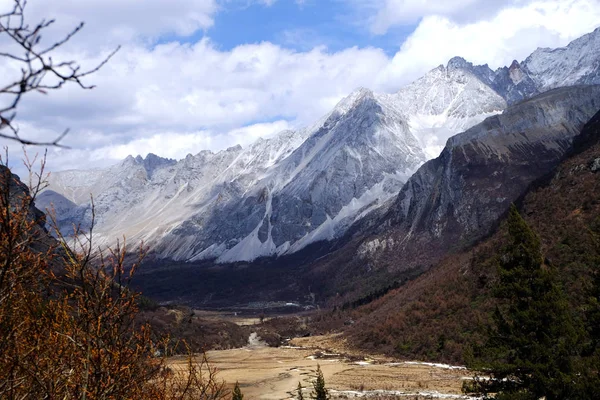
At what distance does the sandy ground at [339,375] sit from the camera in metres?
49.4

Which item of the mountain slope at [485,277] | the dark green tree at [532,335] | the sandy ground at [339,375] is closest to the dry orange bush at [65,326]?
the dark green tree at [532,335]

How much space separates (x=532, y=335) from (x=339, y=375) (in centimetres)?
4137

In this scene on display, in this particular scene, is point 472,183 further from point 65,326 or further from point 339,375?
point 65,326

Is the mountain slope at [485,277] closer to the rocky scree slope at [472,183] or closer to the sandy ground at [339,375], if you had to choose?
the sandy ground at [339,375]

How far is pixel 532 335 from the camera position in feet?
75.6

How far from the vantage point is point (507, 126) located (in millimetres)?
197125

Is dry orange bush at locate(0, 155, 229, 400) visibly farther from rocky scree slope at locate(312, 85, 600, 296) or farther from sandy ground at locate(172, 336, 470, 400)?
rocky scree slope at locate(312, 85, 600, 296)

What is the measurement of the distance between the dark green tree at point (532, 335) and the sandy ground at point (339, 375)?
2228cm

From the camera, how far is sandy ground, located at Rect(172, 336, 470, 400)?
162 ft

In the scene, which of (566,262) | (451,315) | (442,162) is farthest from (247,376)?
(442,162)

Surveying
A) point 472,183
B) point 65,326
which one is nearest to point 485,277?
point 65,326

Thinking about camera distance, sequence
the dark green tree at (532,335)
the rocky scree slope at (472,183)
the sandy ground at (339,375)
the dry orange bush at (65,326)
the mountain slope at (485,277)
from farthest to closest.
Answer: the rocky scree slope at (472,183) → the mountain slope at (485,277) → the sandy ground at (339,375) → the dark green tree at (532,335) → the dry orange bush at (65,326)

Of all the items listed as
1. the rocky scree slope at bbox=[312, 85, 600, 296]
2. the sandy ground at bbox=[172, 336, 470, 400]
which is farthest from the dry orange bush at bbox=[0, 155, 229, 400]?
the rocky scree slope at bbox=[312, 85, 600, 296]

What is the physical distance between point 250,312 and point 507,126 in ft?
394
